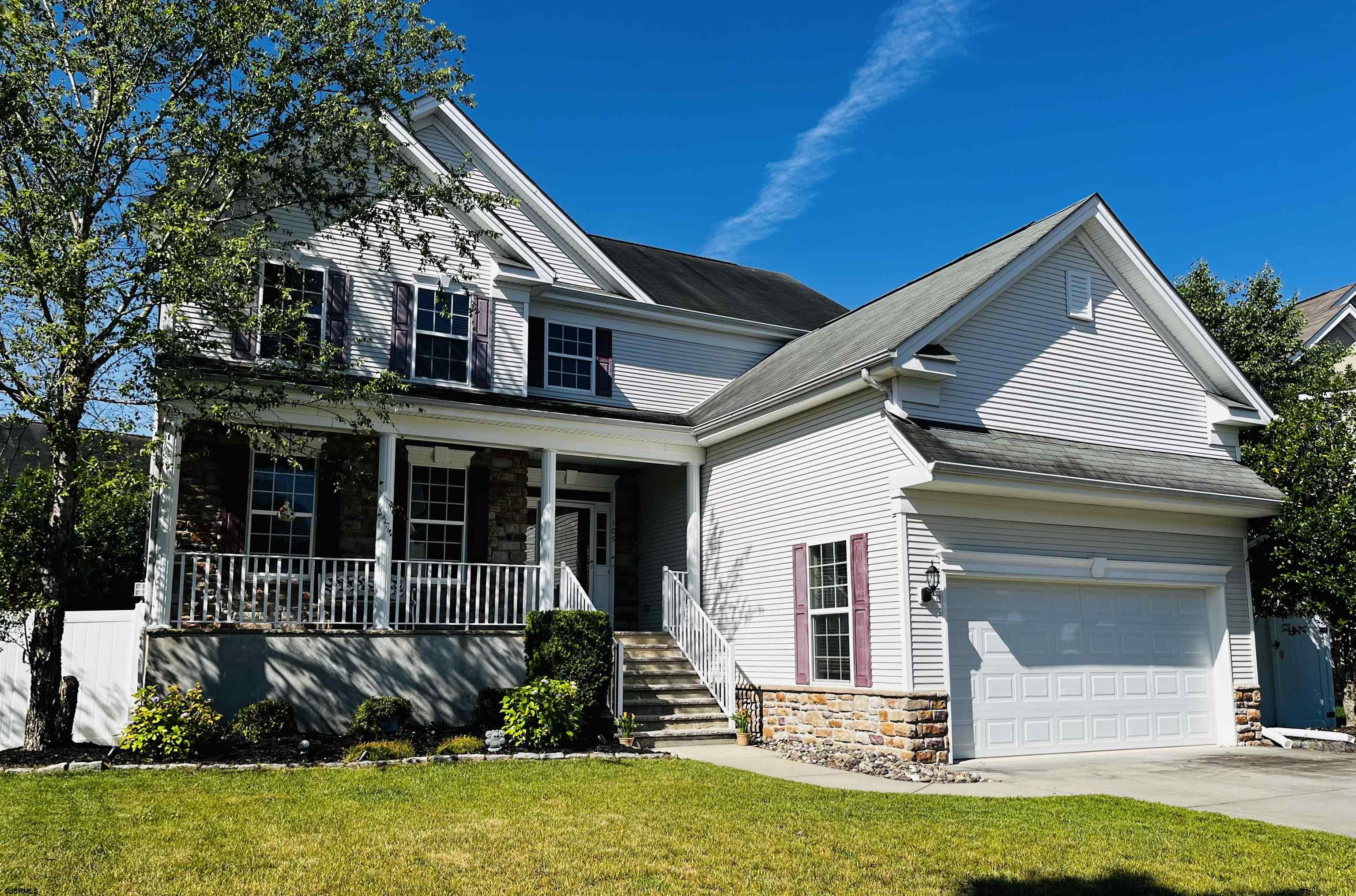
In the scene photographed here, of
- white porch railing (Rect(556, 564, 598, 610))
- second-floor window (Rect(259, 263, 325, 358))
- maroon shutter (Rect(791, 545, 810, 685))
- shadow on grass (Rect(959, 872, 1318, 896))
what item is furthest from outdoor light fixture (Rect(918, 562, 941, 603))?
second-floor window (Rect(259, 263, 325, 358))

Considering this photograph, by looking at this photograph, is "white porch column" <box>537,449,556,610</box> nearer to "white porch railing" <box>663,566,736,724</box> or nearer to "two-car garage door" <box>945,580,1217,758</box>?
"white porch railing" <box>663,566,736,724</box>

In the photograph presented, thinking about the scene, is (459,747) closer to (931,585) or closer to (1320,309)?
(931,585)

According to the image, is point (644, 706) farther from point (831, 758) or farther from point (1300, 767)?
point (1300, 767)

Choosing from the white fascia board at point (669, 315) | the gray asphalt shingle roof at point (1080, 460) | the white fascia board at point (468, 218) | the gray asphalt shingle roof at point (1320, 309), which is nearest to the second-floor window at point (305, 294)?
the white fascia board at point (468, 218)

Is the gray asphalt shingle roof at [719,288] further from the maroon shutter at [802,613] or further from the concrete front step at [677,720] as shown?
the concrete front step at [677,720]

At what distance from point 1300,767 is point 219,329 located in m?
14.6

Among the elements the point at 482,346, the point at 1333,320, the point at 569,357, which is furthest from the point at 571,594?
the point at 1333,320

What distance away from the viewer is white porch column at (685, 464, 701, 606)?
15727 millimetres

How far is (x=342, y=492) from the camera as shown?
14625 millimetres

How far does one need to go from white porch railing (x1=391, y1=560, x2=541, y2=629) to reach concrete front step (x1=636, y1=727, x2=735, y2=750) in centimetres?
221

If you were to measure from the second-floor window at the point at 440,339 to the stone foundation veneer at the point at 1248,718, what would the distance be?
12.0 m

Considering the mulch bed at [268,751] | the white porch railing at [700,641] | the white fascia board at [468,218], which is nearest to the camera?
the mulch bed at [268,751]

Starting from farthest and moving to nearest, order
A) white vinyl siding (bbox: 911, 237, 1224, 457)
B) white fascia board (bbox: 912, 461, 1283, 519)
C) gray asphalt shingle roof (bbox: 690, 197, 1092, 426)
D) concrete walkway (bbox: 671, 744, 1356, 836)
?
white vinyl siding (bbox: 911, 237, 1224, 457) → gray asphalt shingle roof (bbox: 690, 197, 1092, 426) → white fascia board (bbox: 912, 461, 1283, 519) → concrete walkway (bbox: 671, 744, 1356, 836)

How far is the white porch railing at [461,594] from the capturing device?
44.2 ft
